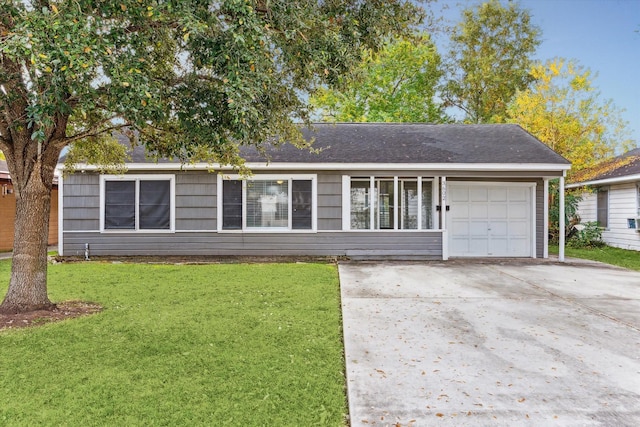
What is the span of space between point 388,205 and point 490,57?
1883 cm

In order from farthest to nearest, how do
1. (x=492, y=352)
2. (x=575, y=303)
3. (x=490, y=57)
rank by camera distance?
(x=490, y=57) < (x=575, y=303) < (x=492, y=352)

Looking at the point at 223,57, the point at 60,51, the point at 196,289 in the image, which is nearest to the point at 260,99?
the point at 223,57

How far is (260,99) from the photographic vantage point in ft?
14.4

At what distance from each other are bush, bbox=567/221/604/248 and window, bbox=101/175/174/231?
13.2 metres

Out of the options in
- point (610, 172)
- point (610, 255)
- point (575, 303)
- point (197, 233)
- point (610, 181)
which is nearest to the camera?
point (575, 303)


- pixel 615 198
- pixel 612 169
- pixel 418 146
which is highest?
pixel 418 146

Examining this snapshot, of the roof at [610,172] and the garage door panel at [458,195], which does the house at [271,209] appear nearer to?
the garage door panel at [458,195]

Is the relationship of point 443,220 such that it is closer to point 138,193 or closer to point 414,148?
point 414,148

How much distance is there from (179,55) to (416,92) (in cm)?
1953

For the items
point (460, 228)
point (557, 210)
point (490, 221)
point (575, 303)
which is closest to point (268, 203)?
point (460, 228)

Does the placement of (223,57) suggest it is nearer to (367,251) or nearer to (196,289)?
(196,289)

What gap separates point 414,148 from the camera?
10492 millimetres

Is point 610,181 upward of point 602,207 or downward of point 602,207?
upward

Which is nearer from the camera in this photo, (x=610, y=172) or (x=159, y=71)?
(x=159, y=71)
